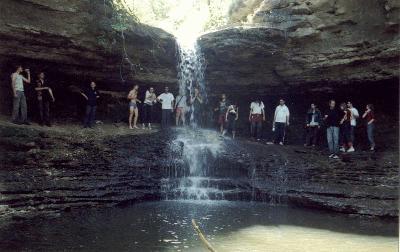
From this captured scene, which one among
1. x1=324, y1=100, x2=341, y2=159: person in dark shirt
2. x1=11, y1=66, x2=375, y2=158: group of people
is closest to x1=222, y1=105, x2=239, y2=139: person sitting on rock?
x1=11, y1=66, x2=375, y2=158: group of people

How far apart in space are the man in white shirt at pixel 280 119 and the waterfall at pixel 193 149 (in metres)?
2.54

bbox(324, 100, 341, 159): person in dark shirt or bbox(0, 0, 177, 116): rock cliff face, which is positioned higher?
bbox(0, 0, 177, 116): rock cliff face

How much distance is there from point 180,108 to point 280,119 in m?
4.37

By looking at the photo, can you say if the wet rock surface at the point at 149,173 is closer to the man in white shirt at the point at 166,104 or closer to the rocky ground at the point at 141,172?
the rocky ground at the point at 141,172

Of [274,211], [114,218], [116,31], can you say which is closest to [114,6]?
[116,31]

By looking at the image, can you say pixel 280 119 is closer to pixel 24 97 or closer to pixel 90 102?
pixel 90 102

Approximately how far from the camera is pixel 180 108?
17219 millimetres

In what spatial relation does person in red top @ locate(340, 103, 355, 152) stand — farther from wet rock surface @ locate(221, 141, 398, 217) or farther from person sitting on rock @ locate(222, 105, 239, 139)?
person sitting on rock @ locate(222, 105, 239, 139)

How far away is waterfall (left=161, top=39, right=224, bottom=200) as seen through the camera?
40.7ft

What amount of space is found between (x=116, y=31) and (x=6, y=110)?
193 inches

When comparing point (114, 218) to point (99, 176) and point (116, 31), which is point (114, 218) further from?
point (116, 31)

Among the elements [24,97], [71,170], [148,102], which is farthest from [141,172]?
[24,97]

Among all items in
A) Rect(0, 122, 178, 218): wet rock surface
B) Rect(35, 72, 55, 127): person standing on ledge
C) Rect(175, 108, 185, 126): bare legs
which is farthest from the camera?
Rect(175, 108, 185, 126): bare legs

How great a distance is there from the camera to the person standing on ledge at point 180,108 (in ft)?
55.9
